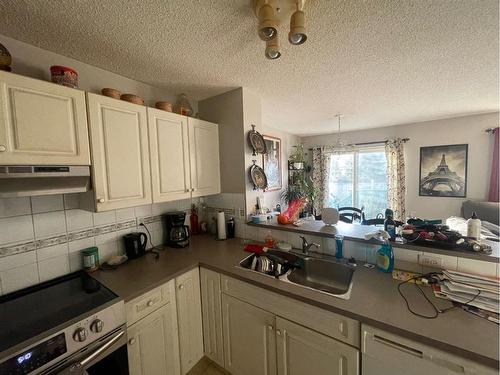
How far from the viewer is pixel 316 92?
2.00 metres

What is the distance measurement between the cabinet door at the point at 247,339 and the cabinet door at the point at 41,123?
1282mm

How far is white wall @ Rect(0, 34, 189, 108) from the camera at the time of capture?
114 centimetres

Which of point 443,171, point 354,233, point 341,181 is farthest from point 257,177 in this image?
point 443,171

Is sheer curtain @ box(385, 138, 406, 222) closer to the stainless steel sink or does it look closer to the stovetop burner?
the stainless steel sink

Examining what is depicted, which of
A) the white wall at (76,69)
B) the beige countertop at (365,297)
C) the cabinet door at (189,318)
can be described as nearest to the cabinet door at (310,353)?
the beige countertop at (365,297)

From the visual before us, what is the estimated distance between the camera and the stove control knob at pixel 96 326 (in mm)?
954

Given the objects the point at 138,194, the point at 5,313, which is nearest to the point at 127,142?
the point at 138,194

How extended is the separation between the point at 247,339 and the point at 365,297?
79cm

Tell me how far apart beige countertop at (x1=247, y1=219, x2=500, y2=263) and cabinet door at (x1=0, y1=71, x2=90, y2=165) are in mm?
1396

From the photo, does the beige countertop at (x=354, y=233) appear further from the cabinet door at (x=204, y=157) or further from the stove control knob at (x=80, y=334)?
the stove control knob at (x=80, y=334)

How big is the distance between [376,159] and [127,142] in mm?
4322

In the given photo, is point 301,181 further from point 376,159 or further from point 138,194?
point 138,194

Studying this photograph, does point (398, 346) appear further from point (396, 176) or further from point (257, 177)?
point (396, 176)

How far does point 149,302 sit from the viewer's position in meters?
1.22
